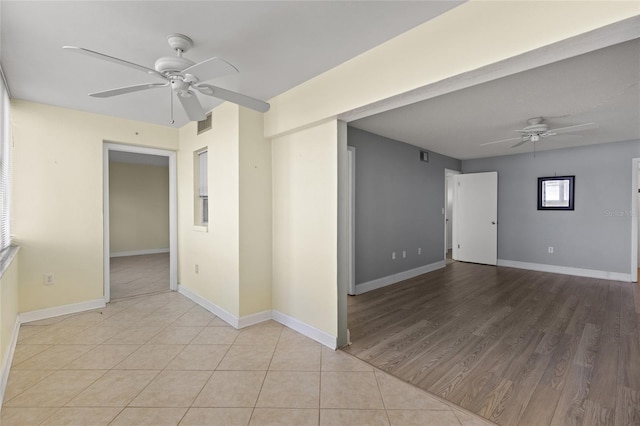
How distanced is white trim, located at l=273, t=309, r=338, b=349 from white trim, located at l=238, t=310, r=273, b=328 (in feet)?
0.27

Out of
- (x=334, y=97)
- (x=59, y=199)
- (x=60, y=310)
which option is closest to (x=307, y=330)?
(x=334, y=97)

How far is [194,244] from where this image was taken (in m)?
4.08

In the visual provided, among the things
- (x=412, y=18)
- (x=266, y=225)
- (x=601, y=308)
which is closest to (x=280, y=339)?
(x=266, y=225)

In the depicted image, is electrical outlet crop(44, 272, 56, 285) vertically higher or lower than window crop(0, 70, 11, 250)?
lower

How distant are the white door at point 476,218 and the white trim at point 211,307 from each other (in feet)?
18.2

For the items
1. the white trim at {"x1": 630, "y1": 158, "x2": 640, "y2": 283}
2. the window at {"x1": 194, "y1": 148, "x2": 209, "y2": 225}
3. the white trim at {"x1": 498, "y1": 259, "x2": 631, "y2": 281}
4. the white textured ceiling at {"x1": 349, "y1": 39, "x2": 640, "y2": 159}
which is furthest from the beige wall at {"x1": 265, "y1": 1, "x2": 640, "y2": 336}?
the white trim at {"x1": 630, "y1": 158, "x2": 640, "y2": 283}

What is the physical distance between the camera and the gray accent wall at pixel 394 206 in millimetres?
4367

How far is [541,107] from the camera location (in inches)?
129

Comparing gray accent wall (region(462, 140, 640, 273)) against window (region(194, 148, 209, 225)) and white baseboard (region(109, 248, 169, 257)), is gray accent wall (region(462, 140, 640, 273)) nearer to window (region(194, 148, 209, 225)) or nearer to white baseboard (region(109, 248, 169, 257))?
window (region(194, 148, 209, 225))

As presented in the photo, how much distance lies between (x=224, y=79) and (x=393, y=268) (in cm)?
378

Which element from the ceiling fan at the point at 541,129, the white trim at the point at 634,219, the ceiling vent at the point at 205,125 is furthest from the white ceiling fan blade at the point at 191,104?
the white trim at the point at 634,219

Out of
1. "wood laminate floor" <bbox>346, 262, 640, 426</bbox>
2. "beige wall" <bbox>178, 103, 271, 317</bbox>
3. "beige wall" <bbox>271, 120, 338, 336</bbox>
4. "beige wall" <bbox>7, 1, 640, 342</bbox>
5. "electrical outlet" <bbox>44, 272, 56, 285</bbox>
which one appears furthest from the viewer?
"electrical outlet" <bbox>44, 272, 56, 285</bbox>

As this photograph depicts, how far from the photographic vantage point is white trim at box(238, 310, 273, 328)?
10.3 feet

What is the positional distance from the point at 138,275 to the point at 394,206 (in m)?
4.97
